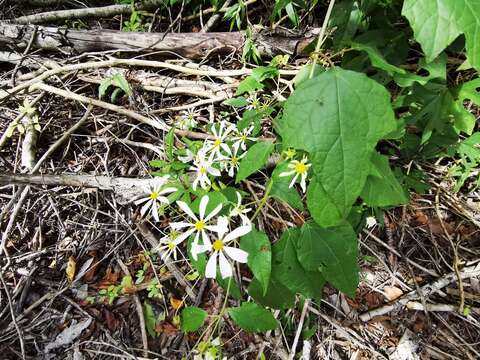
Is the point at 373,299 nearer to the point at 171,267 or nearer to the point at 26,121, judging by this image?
the point at 171,267

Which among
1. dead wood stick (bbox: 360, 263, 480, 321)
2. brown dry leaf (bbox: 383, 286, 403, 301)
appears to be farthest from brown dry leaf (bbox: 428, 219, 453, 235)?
brown dry leaf (bbox: 383, 286, 403, 301)

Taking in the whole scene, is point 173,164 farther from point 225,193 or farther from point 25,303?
point 25,303

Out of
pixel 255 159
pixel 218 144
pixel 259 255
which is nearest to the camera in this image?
pixel 259 255

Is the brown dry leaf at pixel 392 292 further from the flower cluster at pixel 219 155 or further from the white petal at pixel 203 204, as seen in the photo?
the white petal at pixel 203 204

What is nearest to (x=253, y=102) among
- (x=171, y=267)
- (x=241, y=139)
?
(x=241, y=139)

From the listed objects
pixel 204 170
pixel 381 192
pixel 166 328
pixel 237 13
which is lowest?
pixel 166 328

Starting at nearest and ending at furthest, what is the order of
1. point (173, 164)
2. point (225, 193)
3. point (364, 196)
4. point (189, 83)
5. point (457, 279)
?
point (364, 196) < point (225, 193) < point (173, 164) < point (457, 279) < point (189, 83)

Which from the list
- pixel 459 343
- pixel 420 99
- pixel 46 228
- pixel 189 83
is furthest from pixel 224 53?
pixel 459 343

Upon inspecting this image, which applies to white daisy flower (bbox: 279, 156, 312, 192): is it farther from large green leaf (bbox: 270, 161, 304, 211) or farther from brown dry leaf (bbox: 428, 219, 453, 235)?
brown dry leaf (bbox: 428, 219, 453, 235)
